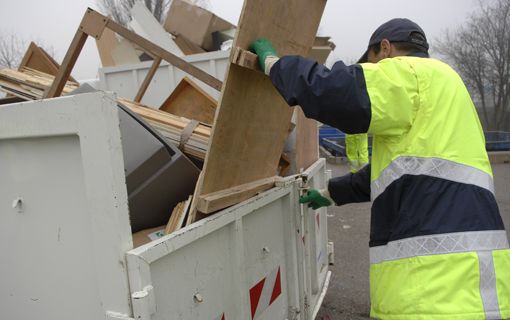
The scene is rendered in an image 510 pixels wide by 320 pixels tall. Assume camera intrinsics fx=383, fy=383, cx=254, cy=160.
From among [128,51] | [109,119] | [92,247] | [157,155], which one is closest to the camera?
[109,119]

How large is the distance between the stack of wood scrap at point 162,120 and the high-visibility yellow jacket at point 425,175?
659mm

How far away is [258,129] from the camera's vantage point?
1804 millimetres

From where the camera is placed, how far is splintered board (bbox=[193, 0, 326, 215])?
1.43 meters

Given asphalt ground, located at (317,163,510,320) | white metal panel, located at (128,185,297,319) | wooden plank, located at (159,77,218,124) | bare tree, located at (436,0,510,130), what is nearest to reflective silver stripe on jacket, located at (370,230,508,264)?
white metal panel, located at (128,185,297,319)

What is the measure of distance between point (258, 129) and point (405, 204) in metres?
0.73

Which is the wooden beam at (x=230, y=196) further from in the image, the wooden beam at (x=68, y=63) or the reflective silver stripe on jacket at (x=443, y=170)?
the wooden beam at (x=68, y=63)

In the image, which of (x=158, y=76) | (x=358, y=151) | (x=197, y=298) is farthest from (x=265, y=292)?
(x=358, y=151)

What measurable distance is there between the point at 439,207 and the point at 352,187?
784 millimetres

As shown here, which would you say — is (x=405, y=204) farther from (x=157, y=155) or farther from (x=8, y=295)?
(x=8, y=295)

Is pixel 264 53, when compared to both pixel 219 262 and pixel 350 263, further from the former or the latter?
pixel 350 263

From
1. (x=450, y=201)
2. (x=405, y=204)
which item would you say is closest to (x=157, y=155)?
(x=405, y=204)

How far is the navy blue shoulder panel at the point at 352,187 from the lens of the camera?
6.85 ft

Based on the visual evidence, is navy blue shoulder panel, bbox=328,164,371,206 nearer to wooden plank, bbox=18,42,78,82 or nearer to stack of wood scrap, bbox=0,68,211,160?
stack of wood scrap, bbox=0,68,211,160

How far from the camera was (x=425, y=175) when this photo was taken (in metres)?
1.37
